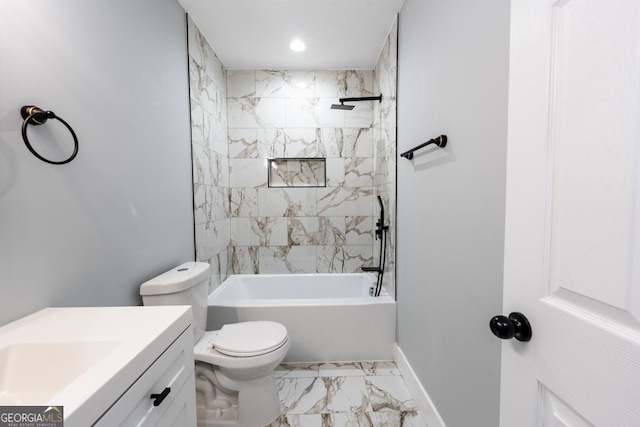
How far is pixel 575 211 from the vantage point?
494 millimetres

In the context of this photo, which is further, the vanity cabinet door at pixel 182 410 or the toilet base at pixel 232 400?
the toilet base at pixel 232 400

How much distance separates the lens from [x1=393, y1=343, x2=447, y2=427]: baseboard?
1.48 m

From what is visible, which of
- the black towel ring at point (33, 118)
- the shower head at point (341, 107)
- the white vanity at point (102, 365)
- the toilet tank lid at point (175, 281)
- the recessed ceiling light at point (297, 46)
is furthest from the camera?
the shower head at point (341, 107)

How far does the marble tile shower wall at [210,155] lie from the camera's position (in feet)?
7.07

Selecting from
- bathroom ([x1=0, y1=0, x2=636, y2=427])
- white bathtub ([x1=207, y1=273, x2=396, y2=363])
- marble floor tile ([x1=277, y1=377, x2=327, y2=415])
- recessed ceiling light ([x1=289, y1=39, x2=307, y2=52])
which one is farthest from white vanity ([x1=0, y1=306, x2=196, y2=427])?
recessed ceiling light ([x1=289, y1=39, x2=307, y2=52])

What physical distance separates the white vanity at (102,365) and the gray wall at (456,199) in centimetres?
106

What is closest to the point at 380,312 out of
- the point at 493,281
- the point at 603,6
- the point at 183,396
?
the point at 493,281

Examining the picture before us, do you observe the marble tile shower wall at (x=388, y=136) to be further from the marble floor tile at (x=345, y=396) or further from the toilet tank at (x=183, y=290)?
the toilet tank at (x=183, y=290)

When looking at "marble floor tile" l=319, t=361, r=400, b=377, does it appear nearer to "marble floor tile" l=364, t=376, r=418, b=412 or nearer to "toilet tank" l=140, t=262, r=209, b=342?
"marble floor tile" l=364, t=376, r=418, b=412

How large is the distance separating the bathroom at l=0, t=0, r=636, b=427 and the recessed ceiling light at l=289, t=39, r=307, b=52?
0.90m

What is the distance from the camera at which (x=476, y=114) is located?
1068mm

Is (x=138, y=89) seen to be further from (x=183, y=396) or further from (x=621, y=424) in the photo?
(x=621, y=424)

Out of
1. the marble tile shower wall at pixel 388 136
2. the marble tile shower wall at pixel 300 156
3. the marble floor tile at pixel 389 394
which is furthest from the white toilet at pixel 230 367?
the marble tile shower wall at pixel 300 156

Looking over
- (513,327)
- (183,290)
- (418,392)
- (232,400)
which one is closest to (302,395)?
(232,400)
